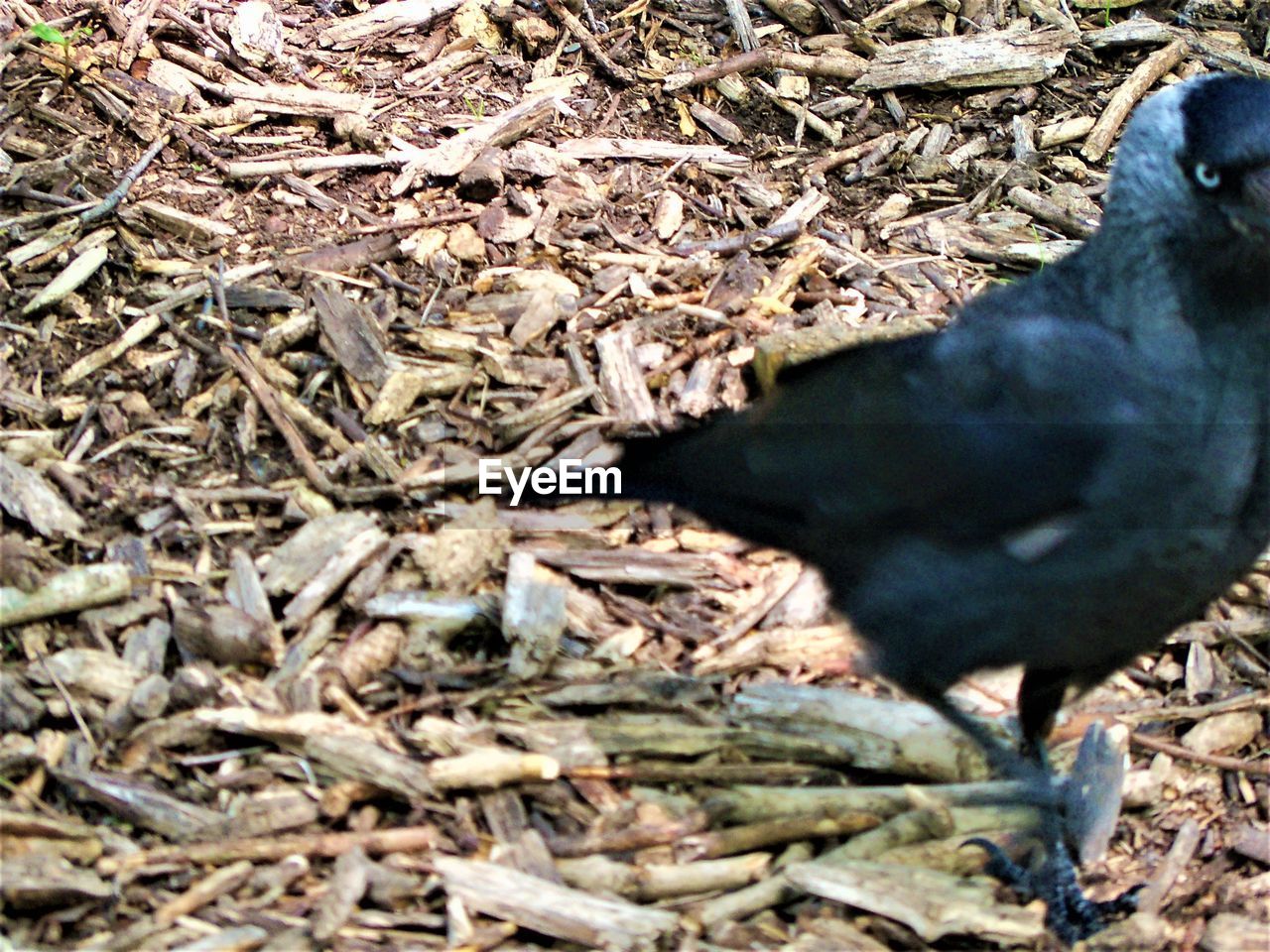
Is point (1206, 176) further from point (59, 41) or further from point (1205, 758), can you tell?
point (59, 41)

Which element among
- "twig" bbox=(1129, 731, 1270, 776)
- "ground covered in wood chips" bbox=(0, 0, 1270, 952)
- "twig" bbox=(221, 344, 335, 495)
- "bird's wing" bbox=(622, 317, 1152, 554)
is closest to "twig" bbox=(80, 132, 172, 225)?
"ground covered in wood chips" bbox=(0, 0, 1270, 952)

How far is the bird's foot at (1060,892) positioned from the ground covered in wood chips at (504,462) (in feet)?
0.17

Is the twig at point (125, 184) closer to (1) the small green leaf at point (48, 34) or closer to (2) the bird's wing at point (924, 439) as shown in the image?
(1) the small green leaf at point (48, 34)

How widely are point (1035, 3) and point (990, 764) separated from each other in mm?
3781

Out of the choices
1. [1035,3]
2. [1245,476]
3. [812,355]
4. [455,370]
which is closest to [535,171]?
[455,370]

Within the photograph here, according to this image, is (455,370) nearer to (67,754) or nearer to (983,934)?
(67,754)

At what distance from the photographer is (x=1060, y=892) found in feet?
11.3

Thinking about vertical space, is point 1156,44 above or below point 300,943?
above

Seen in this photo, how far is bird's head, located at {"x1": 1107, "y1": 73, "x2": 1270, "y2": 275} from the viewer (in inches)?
125

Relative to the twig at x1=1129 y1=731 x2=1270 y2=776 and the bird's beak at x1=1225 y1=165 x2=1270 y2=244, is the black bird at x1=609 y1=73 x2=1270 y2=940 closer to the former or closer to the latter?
the bird's beak at x1=1225 y1=165 x2=1270 y2=244

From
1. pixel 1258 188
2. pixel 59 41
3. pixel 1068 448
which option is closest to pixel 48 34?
pixel 59 41

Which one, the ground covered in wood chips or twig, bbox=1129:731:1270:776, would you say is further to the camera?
twig, bbox=1129:731:1270:776

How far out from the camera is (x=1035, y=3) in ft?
20.0

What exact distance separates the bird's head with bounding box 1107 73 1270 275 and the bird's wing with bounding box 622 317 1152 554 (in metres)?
0.33
